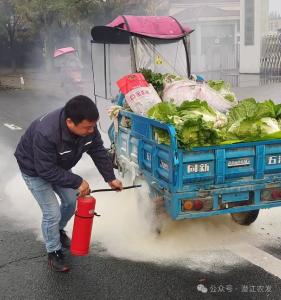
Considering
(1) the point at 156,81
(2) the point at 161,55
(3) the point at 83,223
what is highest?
(2) the point at 161,55

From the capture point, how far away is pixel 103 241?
4980 millimetres

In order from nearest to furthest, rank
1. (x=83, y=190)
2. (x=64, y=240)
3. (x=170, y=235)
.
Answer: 1. (x=83, y=190)
2. (x=64, y=240)
3. (x=170, y=235)

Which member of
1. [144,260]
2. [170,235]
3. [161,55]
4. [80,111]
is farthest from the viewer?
[161,55]

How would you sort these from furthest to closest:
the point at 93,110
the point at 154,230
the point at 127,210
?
1. the point at 127,210
2. the point at 154,230
3. the point at 93,110

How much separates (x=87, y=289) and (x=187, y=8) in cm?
3069

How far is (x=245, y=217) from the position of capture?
514 cm

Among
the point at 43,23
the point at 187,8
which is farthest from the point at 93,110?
the point at 187,8

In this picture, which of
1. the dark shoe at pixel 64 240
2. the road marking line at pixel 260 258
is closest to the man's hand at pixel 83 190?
the dark shoe at pixel 64 240

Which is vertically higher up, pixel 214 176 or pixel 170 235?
pixel 214 176

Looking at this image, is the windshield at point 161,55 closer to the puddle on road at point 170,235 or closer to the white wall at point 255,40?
the puddle on road at point 170,235

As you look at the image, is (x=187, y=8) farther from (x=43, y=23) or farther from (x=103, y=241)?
(x=103, y=241)

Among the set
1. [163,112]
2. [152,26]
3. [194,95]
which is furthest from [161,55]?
[163,112]

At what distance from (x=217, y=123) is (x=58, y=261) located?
2017mm

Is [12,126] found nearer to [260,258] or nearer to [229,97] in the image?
[229,97]
